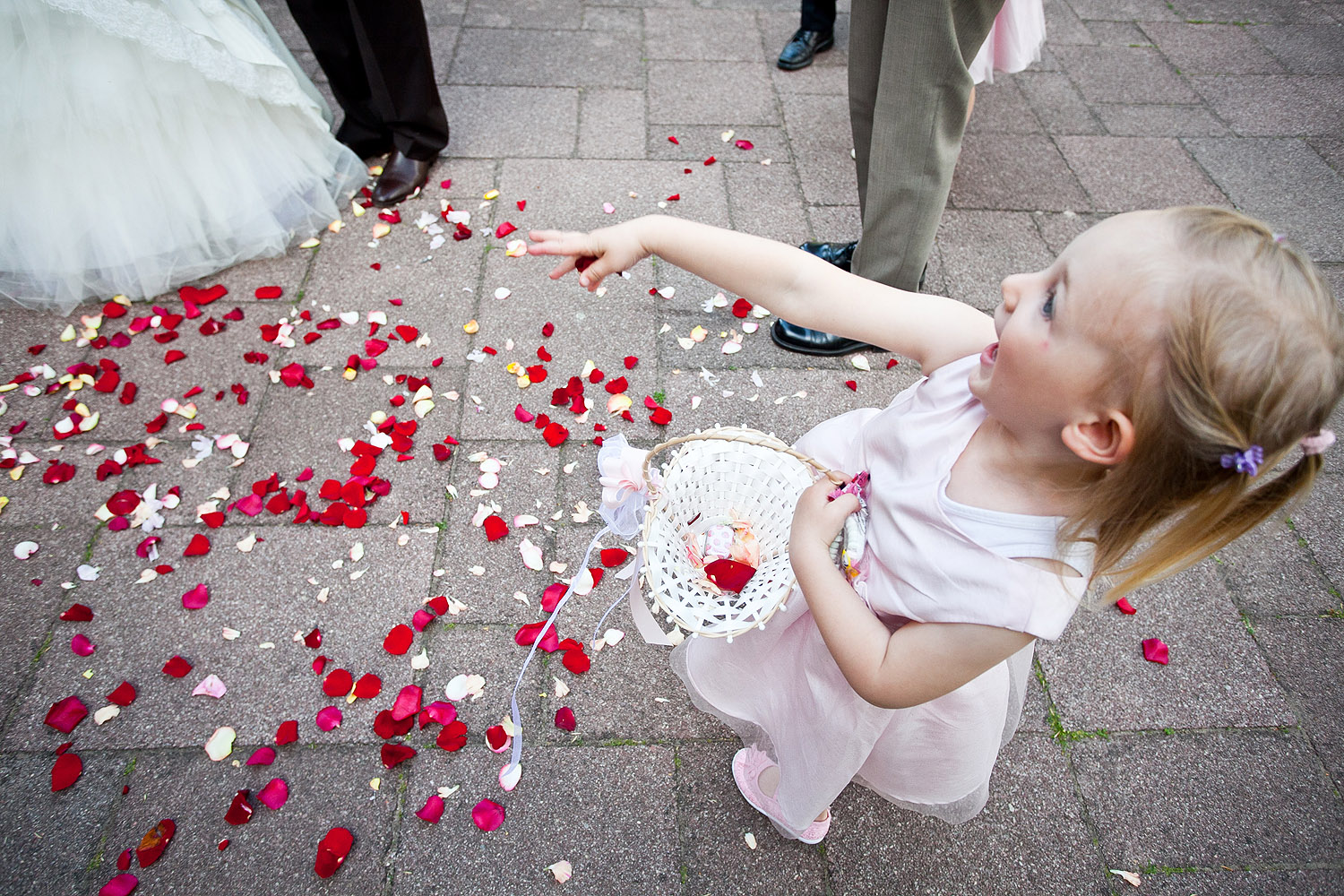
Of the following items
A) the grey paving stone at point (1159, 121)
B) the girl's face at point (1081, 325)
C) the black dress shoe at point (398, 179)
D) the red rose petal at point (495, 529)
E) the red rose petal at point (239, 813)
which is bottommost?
the red rose petal at point (239, 813)

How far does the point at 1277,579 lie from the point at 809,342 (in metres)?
1.50

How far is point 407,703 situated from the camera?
1.73 m

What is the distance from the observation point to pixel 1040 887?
1.58 m

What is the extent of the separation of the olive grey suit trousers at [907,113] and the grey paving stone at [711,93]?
3.99 ft

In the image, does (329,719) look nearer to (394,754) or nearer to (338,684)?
(338,684)

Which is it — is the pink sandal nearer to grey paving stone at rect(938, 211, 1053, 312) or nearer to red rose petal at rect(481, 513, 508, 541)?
red rose petal at rect(481, 513, 508, 541)

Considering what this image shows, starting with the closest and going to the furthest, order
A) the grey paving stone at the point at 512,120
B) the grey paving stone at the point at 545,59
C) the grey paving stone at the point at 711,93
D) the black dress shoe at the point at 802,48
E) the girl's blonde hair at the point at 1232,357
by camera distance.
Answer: the girl's blonde hair at the point at 1232,357
the grey paving stone at the point at 512,120
the grey paving stone at the point at 711,93
the grey paving stone at the point at 545,59
the black dress shoe at the point at 802,48

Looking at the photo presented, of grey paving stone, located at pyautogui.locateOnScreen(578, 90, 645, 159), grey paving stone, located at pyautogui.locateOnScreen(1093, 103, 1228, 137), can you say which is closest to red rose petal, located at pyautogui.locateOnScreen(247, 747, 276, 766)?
grey paving stone, located at pyautogui.locateOnScreen(578, 90, 645, 159)

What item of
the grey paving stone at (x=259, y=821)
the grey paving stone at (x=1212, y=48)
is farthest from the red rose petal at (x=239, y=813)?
the grey paving stone at (x=1212, y=48)

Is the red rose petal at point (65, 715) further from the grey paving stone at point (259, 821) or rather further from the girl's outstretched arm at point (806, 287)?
the girl's outstretched arm at point (806, 287)

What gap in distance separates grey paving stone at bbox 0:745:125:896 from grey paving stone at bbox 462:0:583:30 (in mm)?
3791

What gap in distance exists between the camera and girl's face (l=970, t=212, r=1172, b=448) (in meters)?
0.83

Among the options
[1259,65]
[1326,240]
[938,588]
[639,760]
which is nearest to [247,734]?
[639,760]

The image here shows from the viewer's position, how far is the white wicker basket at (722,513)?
1.27m
